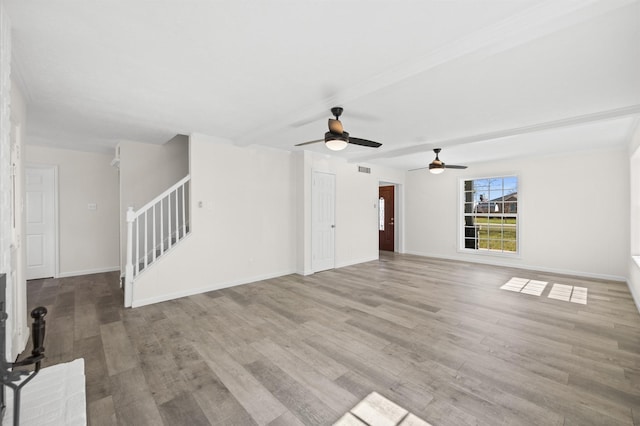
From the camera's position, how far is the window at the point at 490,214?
6.80 metres

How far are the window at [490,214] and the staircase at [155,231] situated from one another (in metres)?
6.88

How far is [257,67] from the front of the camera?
97.0 inches

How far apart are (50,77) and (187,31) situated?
1.77 m

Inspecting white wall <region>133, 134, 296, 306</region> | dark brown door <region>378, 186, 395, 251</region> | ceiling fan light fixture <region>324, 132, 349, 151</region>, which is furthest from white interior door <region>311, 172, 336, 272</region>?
dark brown door <region>378, 186, 395, 251</region>

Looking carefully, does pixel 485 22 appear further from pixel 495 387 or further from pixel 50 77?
pixel 50 77

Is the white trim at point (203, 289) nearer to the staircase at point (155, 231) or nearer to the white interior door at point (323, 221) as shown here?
the staircase at point (155, 231)

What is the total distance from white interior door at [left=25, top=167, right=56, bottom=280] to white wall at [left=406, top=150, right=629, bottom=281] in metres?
9.28

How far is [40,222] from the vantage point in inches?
213

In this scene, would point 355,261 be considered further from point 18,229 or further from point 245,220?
point 18,229

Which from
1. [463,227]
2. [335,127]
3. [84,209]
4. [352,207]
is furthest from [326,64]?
[463,227]

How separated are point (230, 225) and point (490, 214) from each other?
20.9ft

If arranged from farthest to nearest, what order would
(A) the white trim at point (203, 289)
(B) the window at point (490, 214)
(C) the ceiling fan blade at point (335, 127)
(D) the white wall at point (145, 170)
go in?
(B) the window at point (490, 214) → (D) the white wall at point (145, 170) → (A) the white trim at point (203, 289) → (C) the ceiling fan blade at point (335, 127)

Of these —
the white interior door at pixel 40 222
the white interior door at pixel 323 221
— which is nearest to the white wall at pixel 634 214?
the white interior door at pixel 323 221

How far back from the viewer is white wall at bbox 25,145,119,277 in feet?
18.3
